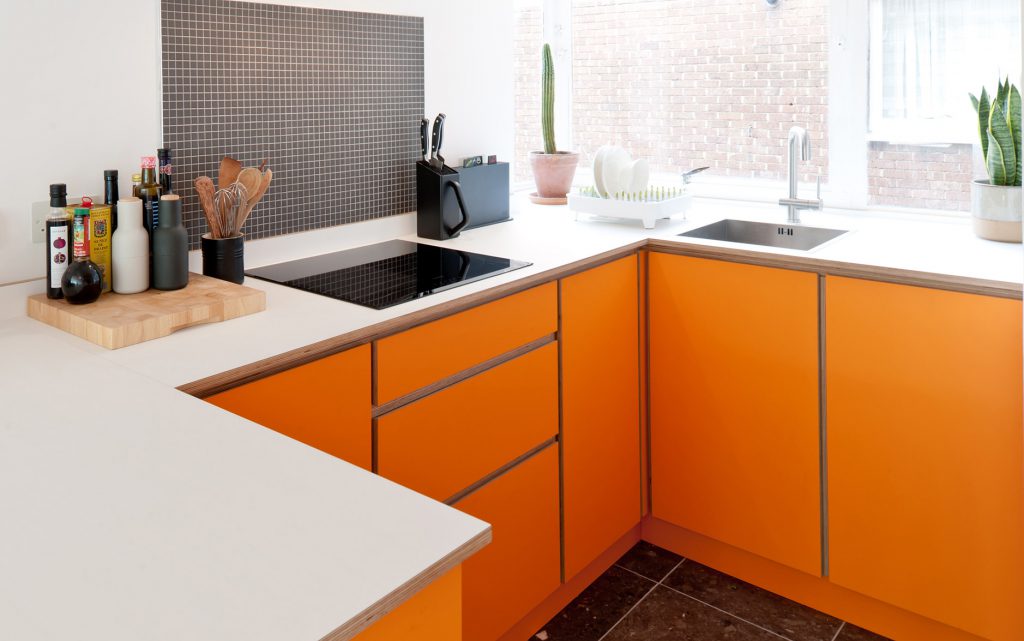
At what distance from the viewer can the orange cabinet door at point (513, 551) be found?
6.69 feet

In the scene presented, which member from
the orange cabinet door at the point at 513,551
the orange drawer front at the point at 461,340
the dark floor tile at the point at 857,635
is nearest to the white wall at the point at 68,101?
the orange drawer front at the point at 461,340

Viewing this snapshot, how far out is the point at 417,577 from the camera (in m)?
0.87

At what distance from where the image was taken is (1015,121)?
2.37 m

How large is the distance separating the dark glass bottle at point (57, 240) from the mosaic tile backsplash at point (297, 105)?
39 centimetres

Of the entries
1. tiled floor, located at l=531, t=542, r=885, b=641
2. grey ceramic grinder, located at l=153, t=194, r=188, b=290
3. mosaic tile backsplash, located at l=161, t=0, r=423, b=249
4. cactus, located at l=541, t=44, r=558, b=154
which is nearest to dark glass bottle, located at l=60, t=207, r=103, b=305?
grey ceramic grinder, located at l=153, t=194, r=188, b=290

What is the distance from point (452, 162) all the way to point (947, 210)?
1622mm

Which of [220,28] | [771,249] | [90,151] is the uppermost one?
[220,28]

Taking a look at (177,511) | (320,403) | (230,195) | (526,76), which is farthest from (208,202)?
(526,76)

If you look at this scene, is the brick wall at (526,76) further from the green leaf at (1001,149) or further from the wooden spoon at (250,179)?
the green leaf at (1001,149)

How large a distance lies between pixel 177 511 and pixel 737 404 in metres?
1.79

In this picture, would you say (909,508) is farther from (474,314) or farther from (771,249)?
(474,314)

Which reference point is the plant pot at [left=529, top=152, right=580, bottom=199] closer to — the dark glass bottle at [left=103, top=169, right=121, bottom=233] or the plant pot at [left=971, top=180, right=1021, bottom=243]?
the plant pot at [left=971, top=180, right=1021, bottom=243]

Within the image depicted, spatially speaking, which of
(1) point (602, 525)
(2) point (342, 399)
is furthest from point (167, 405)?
(1) point (602, 525)

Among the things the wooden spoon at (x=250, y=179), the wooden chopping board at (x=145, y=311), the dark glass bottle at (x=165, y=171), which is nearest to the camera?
the wooden chopping board at (x=145, y=311)
